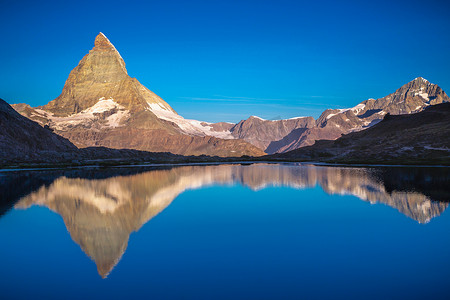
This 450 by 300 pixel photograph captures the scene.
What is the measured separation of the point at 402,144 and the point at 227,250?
5734 inches

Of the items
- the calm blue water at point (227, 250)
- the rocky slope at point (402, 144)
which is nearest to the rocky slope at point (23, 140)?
the calm blue water at point (227, 250)

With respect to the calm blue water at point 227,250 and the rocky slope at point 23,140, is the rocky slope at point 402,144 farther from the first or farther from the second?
the rocky slope at point 23,140

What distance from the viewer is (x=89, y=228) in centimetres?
2403

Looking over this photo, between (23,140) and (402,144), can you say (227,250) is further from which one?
(402,144)

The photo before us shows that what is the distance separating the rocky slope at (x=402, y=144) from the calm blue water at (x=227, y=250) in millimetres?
92027

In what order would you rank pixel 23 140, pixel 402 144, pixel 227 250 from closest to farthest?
pixel 227 250 → pixel 23 140 → pixel 402 144

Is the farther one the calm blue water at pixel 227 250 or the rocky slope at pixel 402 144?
the rocky slope at pixel 402 144

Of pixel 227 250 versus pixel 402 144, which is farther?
pixel 402 144

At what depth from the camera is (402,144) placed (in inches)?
5807

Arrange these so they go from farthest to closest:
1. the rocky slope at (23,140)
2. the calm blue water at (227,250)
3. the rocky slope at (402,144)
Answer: the rocky slope at (402,144), the rocky slope at (23,140), the calm blue water at (227,250)

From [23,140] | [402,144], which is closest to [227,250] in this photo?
[23,140]

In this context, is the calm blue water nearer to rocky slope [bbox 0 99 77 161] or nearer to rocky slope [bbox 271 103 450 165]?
rocky slope [bbox 271 103 450 165]

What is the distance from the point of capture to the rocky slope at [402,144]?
12838cm

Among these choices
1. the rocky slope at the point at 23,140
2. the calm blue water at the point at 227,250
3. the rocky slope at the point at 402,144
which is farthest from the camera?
the rocky slope at the point at 402,144
